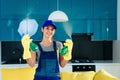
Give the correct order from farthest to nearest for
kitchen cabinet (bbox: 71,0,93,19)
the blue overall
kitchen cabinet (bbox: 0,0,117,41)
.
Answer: kitchen cabinet (bbox: 71,0,93,19)
kitchen cabinet (bbox: 0,0,117,41)
the blue overall

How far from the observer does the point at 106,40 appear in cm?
523

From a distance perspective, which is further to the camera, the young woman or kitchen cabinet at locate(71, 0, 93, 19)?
kitchen cabinet at locate(71, 0, 93, 19)

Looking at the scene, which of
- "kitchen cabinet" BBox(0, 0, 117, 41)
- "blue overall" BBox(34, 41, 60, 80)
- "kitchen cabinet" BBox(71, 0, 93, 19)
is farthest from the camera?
"kitchen cabinet" BBox(71, 0, 93, 19)

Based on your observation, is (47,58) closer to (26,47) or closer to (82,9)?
(26,47)

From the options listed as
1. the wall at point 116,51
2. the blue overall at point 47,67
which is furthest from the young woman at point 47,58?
the wall at point 116,51

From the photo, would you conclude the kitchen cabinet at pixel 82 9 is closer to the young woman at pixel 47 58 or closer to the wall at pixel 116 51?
the wall at pixel 116 51

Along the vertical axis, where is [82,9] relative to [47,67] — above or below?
above

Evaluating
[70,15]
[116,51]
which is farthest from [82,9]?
[116,51]

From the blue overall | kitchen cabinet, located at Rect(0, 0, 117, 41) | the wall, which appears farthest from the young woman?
the wall

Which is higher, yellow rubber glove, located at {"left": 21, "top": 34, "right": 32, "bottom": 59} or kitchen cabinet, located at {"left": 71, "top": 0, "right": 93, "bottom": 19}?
kitchen cabinet, located at {"left": 71, "top": 0, "right": 93, "bottom": 19}

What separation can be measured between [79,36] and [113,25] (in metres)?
0.76

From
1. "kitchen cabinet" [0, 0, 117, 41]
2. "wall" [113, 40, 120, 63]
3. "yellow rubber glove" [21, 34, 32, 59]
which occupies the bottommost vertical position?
"wall" [113, 40, 120, 63]

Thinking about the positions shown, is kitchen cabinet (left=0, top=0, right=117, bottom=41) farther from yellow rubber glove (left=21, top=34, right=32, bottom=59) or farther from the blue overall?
the blue overall

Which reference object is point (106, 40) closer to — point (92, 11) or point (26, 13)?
point (92, 11)
